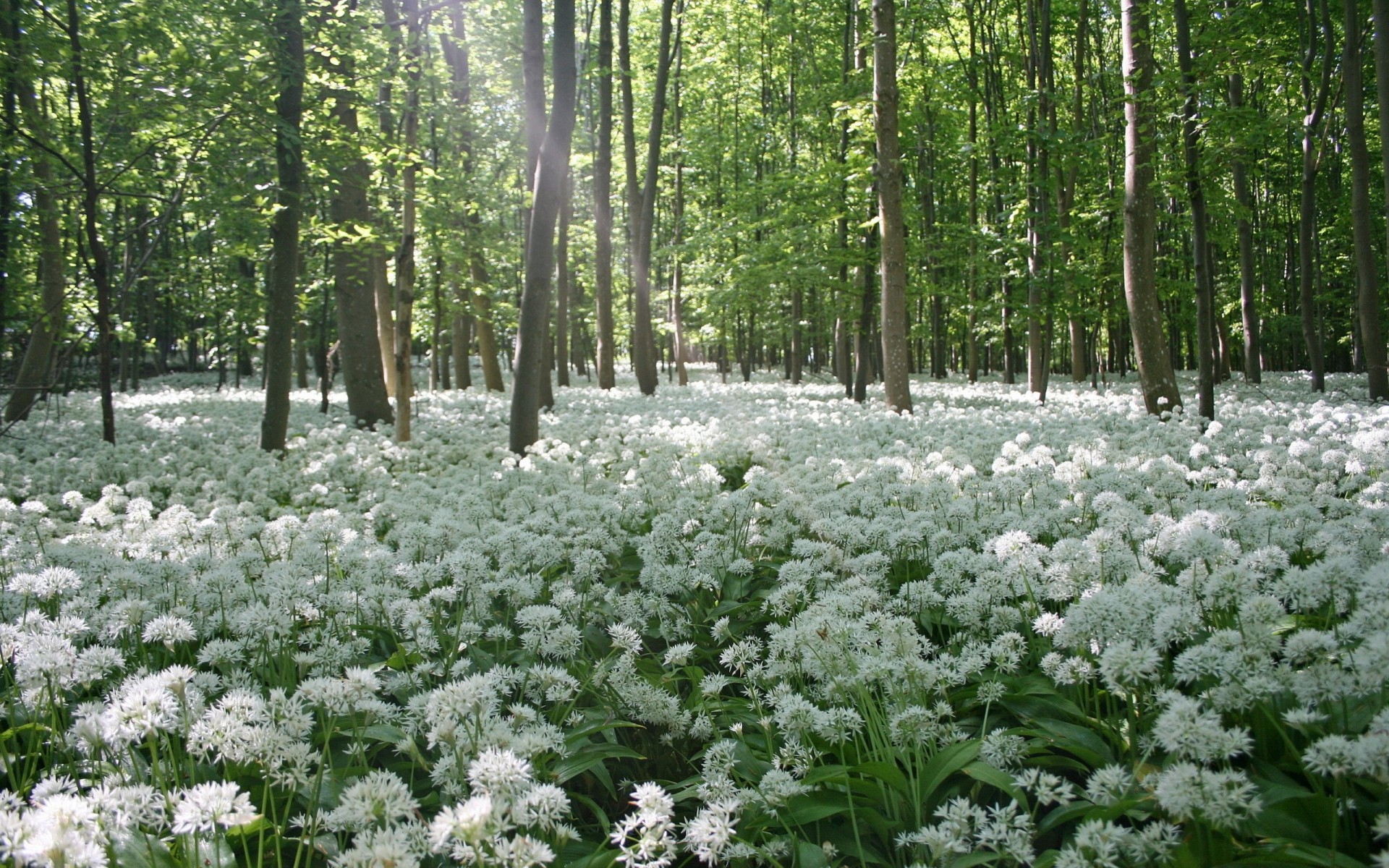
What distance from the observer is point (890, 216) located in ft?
41.2

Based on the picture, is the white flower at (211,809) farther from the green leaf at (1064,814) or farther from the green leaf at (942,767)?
the green leaf at (1064,814)

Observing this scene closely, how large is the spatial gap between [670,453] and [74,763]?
5.63m

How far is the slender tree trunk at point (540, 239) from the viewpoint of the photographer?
31.0ft

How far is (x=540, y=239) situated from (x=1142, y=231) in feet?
27.6

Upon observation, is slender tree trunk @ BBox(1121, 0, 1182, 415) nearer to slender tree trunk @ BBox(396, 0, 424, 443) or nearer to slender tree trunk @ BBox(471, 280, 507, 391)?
slender tree trunk @ BBox(396, 0, 424, 443)

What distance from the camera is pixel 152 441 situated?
440 inches

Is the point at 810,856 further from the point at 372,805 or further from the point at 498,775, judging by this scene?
the point at 372,805

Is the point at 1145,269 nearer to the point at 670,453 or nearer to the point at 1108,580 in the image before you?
the point at 670,453

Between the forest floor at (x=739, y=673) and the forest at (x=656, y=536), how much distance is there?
0.09ft

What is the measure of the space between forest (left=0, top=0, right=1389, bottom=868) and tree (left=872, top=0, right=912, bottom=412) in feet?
0.25

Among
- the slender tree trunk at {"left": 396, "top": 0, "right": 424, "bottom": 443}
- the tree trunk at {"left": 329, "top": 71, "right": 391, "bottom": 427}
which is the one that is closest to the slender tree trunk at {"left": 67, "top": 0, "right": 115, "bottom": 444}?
the tree trunk at {"left": 329, "top": 71, "right": 391, "bottom": 427}

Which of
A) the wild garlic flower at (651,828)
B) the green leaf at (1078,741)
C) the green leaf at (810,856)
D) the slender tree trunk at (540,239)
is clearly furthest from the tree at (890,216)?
the wild garlic flower at (651,828)

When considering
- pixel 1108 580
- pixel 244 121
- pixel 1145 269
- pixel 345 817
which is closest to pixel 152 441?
pixel 244 121

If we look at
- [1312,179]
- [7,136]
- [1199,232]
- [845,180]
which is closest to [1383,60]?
[1199,232]
